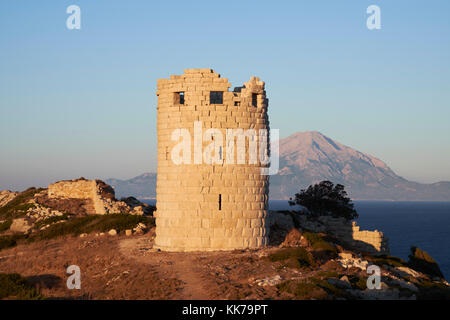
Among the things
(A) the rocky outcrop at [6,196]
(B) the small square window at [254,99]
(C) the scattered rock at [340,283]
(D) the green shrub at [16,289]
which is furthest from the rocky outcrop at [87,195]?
(C) the scattered rock at [340,283]

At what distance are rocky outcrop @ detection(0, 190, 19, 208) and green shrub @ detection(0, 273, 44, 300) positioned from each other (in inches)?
1519

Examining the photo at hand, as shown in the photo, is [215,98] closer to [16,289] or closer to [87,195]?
[16,289]

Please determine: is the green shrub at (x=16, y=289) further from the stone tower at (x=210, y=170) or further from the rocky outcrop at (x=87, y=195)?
the rocky outcrop at (x=87, y=195)

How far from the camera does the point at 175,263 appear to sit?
21.4 meters

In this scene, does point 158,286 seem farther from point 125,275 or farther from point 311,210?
point 311,210

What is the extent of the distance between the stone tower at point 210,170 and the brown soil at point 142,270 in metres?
1.02

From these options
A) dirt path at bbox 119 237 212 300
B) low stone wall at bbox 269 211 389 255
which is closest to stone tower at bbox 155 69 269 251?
dirt path at bbox 119 237 212 300

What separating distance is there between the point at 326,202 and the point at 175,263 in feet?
108

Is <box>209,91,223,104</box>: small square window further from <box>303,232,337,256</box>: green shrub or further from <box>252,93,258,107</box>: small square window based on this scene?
<box>303,232,337,256</box>: green shrub

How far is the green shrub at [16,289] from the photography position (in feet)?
59.1

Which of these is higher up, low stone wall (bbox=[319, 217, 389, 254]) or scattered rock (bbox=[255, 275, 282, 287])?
scattered rock (bbox=[255, 275, 282, 287])

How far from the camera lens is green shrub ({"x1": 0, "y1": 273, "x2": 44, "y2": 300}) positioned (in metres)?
18.0

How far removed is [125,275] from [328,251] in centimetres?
954
